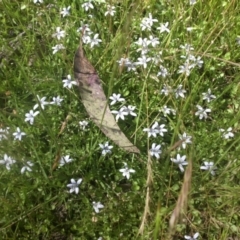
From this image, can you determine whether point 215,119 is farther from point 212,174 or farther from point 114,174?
point 114,174

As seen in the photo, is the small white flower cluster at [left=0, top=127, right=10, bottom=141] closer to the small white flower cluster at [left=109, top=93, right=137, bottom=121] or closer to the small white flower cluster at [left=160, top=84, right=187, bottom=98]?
the small white flower cluster at [left=109, top=93, right=137, bottom=121]

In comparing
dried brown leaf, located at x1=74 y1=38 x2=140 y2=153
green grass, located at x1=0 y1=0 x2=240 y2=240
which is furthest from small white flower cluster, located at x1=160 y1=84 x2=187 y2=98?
dried brown leaf, located at x1=74 y1=38 x2=140 y2=153

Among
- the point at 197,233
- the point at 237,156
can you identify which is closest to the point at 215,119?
the point at 237,156

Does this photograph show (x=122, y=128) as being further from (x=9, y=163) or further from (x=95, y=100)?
(x=9, y=163)

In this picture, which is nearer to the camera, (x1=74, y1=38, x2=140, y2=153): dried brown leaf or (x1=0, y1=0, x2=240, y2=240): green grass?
(x1=0, y1=0, x2=240, y2=240): green grass

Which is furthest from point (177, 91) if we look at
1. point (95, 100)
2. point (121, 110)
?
point (95, 100)

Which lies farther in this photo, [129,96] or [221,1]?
[221,1]

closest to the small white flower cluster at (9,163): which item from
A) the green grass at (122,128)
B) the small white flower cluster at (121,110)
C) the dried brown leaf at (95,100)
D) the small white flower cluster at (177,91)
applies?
the green grass at (122,128)

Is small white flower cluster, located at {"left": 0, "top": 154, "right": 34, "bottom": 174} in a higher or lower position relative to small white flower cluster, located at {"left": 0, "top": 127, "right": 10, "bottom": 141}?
lower
